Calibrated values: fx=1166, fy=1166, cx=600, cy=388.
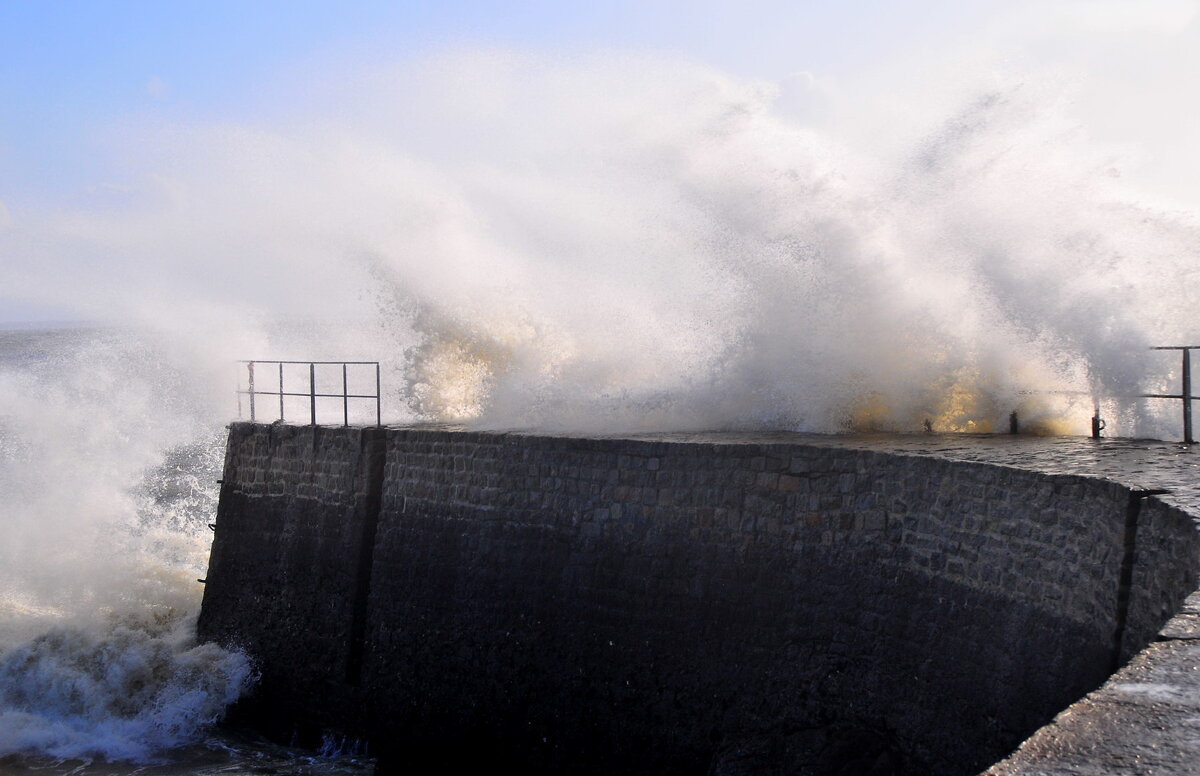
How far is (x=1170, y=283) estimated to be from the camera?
10.1 metres

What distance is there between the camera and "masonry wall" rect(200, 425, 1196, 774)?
20.7 feet

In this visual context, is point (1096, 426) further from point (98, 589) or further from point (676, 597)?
point (98, 589)

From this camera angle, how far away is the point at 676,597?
8.58 meters

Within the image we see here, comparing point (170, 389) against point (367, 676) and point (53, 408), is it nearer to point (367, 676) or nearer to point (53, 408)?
point (53, 408)

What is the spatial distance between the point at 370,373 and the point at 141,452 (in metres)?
7.36

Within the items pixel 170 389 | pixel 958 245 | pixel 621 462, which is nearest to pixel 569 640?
pixel 621 462

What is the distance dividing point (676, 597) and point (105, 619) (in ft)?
25.7

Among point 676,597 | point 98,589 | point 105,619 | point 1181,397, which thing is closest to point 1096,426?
point 1181,397

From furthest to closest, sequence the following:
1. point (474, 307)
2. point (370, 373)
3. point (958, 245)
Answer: point (370, 373), point (474, 307), point (958, 245)

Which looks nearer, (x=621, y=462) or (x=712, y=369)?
(x=621, y=462)

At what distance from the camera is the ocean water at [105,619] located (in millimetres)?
10766

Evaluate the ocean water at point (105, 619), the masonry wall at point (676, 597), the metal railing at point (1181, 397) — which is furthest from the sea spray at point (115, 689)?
the metal railing at point (1181, 397)

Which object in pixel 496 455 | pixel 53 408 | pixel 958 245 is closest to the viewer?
pixel 496 455

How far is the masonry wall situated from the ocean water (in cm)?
61
